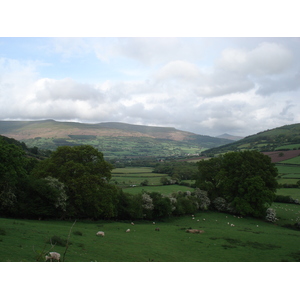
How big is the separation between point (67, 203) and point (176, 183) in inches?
2170

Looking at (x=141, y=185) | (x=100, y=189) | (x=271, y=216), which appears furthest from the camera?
(x=141, y=185)

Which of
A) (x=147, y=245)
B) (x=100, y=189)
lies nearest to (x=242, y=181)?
(x=100, y=189)

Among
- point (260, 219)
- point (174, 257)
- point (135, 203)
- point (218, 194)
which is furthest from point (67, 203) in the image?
point (260, 219)

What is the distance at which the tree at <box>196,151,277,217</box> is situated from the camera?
4025 cm

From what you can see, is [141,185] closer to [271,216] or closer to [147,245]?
[271,216]

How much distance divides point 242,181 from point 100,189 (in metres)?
26.8

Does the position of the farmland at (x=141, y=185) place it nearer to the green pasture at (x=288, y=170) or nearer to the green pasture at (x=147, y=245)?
the green pasture at (x=147, y=245)

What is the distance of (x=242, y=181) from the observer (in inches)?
1679

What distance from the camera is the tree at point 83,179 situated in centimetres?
3278

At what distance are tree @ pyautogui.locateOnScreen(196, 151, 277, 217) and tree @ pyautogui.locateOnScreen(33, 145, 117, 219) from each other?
22.4m

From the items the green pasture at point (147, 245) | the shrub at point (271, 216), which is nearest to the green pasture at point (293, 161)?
the shrub at point (271, 216)

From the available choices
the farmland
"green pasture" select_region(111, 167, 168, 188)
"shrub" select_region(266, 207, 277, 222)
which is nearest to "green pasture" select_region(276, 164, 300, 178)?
the farmland

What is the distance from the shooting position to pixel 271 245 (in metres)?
23.4

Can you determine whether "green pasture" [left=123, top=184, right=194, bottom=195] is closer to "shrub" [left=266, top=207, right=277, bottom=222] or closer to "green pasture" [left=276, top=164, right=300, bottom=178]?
"shrub" [left=266, top=207, right=277, bottom=222]
